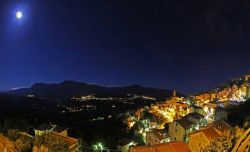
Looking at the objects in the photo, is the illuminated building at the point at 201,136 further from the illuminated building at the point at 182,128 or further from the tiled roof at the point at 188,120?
the tiled roof at the point at 188,120

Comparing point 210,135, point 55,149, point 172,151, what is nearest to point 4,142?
point 55,149

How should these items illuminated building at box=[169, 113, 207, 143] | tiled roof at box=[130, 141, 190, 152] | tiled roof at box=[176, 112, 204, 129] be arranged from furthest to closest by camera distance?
1. tiled roof at box=[176, 112, 204, 129]
2. illuminated building at box=[169, 113, 207, 143]
3. tiled roof at box=[130, 141, 190, 152]

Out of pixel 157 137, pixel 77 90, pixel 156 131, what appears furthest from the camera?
pixel 77 90

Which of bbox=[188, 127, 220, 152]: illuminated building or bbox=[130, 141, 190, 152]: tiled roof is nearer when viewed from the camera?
bbox=[130, 141, 190, 152]: tiled roof

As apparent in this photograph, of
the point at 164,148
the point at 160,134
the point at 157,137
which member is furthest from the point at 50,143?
the point at 160,134

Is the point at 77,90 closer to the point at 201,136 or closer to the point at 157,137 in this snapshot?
the point at 157,137

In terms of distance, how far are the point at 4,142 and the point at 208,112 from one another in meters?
40.8

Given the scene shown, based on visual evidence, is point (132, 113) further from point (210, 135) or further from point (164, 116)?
point (210, 135)

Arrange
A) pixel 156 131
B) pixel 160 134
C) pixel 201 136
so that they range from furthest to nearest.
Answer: pixel 156 131, pixel 160 134, pixel 201 136

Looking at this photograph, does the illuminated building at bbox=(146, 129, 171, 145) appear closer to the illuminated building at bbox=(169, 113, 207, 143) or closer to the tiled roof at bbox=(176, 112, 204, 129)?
the illuminated building at bbox=(169, 113, 207, 143)

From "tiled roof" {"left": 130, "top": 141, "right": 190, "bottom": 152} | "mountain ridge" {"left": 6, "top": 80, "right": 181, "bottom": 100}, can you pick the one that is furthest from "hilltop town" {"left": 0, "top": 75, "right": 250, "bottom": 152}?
"mountain ridge" {"left": 6, "top": 80, "right": 181, "bottom": 100}

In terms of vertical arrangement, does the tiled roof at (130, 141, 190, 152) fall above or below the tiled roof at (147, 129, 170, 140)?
above

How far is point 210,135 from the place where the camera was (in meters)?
22.7

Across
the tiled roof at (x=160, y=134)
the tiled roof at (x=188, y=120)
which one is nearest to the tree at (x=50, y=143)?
the tiled roof at (x=160, y=134)
